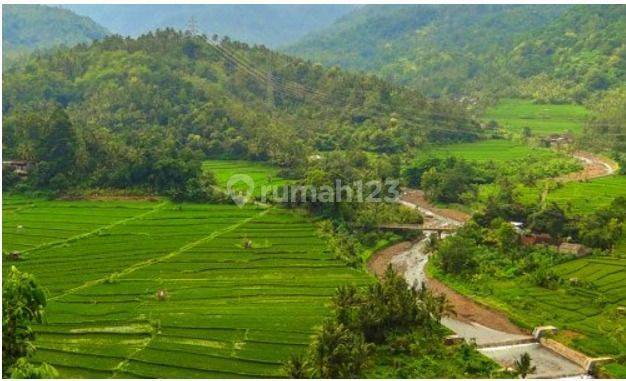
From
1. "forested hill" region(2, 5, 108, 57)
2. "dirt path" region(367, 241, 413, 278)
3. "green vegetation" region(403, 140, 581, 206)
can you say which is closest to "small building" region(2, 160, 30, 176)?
"dirt path" region(367, 241, 413, 278)

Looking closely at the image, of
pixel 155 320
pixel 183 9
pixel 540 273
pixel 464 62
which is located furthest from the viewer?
pixel 183 9

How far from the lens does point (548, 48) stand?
9125cm

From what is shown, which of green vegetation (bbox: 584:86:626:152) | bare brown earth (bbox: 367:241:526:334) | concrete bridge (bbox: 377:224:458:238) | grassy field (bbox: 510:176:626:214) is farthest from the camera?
green vegetation (bbox: 584:86:626:152)

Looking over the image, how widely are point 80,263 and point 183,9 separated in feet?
550

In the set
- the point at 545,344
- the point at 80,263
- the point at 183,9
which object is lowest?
the point at 545,344

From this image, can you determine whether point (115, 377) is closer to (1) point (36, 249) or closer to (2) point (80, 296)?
(2) point (80, 296)

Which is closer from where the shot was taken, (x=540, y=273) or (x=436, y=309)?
(x=436, y=309)

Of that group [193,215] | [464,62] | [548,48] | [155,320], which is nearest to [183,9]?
[464,62]

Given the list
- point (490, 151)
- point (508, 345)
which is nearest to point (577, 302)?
point (508, 345)

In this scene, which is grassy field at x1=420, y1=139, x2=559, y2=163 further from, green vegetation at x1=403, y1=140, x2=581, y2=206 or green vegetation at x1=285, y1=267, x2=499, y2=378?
green vegetation at x1=285, y1=267, x2=499, y2=378

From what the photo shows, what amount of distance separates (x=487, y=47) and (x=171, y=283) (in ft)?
284

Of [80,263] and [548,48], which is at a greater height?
[548,48]

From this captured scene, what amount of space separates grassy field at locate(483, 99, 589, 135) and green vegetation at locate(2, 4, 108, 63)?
56.8m

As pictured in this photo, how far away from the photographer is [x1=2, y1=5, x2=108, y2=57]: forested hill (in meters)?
102
